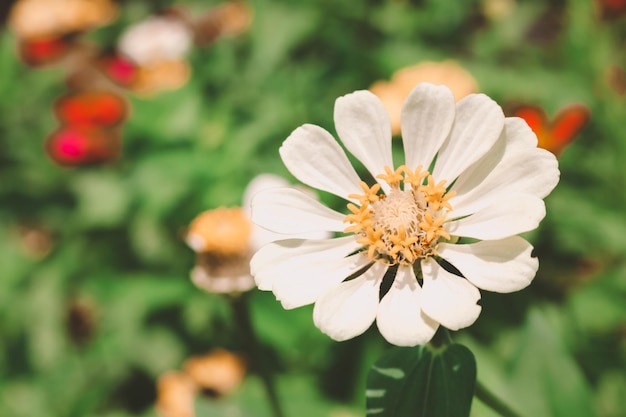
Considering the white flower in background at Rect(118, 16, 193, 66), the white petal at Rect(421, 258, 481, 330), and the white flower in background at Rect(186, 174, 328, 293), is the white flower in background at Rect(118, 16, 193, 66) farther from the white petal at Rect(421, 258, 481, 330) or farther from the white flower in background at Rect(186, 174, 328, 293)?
the white petal at Rect(421, 258, 481, 330)

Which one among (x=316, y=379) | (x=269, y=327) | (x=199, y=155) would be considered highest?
(x=199, y=155)

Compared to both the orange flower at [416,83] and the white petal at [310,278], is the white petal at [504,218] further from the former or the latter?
the orange flower at [416,83]

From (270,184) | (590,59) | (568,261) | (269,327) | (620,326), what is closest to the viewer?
(270,184)

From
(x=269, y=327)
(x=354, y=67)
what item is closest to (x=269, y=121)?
(x=354, y=67)

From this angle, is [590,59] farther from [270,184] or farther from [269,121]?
[270,184]

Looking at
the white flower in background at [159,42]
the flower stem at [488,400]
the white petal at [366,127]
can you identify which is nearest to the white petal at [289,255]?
the white petal at [366,127]
